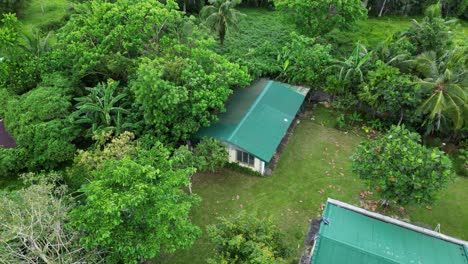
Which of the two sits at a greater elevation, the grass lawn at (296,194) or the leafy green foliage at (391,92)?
the leafy green foliage at (391,92)

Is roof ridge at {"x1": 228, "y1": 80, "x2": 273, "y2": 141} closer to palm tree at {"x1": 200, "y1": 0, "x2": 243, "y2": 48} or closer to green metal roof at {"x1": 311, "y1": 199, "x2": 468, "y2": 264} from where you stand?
palm tree at {"x1": 200, "y1": 0, "x2": 243, "y2": 48}

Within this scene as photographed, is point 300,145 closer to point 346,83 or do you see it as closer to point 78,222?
point 346,83

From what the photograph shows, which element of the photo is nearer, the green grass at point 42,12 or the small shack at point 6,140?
the small shack at point 6,140

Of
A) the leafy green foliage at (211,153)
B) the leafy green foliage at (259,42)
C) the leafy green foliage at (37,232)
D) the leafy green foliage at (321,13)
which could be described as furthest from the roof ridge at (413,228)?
the leafy green foliage at (321,13)

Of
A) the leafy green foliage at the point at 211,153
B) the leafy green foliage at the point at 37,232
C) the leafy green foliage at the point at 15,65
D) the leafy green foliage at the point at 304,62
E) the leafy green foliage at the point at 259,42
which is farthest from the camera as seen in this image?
the leafy green foliage at the point at 259,42

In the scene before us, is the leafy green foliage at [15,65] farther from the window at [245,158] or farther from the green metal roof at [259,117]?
the window at [245,158]

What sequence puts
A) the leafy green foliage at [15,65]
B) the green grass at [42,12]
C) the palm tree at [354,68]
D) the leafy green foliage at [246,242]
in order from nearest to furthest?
the leafy green foliage at [246,242] < the leafy green foliage at [15,65] < the palm tree at [354,68] < the green grass at [42,12]

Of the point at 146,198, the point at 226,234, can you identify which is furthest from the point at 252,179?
the point at 146,198
